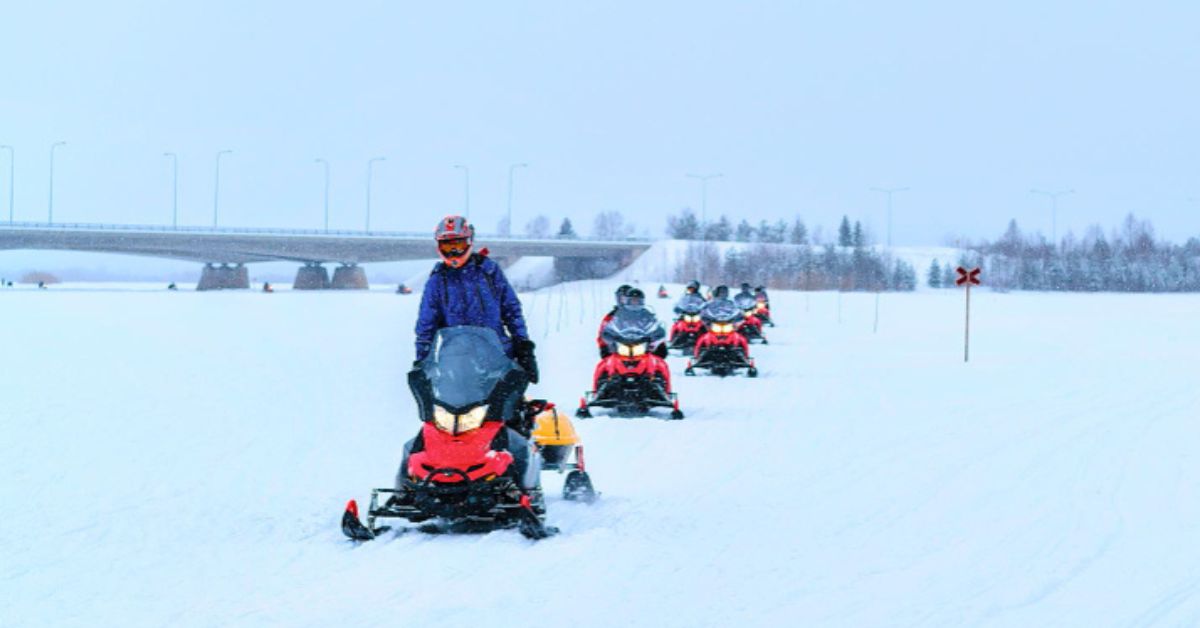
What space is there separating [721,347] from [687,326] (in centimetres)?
556

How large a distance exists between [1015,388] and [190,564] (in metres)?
16.4

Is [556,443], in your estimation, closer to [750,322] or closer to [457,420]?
[457,420]

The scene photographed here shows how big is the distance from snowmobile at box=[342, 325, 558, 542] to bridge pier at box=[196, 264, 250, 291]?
101816mm

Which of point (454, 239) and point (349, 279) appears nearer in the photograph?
point (454, 239)

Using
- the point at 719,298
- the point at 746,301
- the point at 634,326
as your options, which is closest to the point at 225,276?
the point at 746,301

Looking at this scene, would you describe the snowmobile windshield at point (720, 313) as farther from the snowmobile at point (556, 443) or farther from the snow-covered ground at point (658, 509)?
the snowmobile at point (556, 443)

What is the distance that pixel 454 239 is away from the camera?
9.06 metres

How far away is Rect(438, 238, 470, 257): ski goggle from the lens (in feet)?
29.8

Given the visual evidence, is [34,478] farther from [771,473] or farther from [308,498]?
[771,473]

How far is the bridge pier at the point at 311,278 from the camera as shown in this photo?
369 feet

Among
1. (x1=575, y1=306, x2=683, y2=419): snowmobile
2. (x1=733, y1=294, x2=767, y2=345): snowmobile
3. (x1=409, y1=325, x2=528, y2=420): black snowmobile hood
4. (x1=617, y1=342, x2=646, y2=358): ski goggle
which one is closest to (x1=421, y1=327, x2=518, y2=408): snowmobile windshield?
(x1=409, y1=325, x2=528, y2=420): black snowmobile hood

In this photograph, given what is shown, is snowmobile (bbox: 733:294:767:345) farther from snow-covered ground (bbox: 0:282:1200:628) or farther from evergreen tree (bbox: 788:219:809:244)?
evergreen tree (bbox: 788:219:809:244)

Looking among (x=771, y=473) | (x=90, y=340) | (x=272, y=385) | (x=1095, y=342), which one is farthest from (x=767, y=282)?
(x=771, y=473)

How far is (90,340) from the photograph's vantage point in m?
32.4
